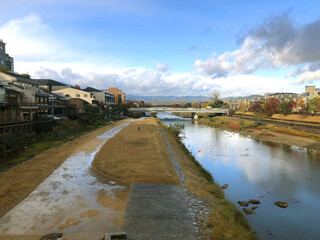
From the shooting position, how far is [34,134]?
98.4ft

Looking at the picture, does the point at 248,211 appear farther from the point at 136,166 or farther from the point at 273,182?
the point at 136,166

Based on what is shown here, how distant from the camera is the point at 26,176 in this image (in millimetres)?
14422

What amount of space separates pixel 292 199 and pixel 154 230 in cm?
1274

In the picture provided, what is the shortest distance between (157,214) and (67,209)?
425 centimetres

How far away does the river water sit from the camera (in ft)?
41.0

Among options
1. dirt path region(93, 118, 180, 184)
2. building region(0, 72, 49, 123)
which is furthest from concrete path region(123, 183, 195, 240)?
building region(0, 72, 49, 123)

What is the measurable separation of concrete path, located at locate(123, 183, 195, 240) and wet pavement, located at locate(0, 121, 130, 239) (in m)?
0.73

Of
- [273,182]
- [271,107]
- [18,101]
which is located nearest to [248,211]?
[273,182]

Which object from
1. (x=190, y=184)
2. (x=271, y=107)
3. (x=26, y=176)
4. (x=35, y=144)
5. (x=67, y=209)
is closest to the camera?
(x=67, y=209)

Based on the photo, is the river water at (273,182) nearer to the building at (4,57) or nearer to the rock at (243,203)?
the rock at (243,203)

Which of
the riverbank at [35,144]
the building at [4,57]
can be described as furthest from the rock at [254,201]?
the building at [4,57]

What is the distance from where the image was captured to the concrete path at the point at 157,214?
8.20m

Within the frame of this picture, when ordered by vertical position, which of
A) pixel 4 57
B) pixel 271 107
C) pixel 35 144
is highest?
pixel 4 57

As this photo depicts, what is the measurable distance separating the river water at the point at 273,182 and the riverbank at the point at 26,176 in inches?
507
